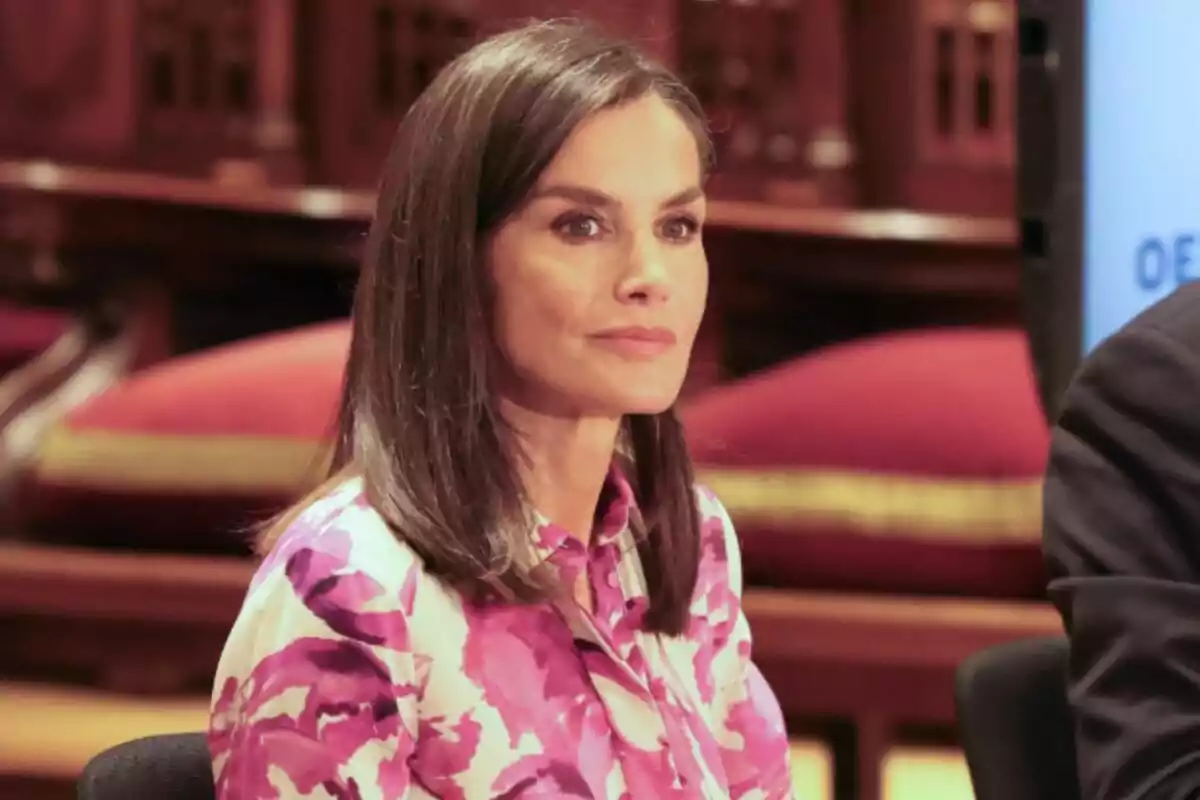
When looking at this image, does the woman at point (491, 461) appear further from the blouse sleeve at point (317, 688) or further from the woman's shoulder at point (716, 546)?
the woman's shoulder at point (716, 546)

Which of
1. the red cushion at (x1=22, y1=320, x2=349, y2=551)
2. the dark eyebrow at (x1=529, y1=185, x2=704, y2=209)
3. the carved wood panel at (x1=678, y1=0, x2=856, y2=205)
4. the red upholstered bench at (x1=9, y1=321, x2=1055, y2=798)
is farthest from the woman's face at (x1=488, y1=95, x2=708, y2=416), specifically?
the carved wood panel at (x1=678, y1=0, x2=856, y2=205)

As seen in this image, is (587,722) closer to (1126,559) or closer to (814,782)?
(1126,559)

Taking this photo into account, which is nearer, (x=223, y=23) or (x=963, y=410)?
(x=963, y=410)

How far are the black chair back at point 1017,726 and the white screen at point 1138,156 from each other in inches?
14.0

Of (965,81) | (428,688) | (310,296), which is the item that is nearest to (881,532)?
(428,688)

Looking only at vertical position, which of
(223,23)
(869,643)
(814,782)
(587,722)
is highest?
(223,23)

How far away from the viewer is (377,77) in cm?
207

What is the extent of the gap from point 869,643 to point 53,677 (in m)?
0.80

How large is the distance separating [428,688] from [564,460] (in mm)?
158

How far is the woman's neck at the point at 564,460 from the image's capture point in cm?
83

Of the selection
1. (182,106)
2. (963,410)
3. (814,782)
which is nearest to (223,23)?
(182,106)

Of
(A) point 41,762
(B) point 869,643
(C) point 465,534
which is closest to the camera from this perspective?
(C) point 465,534

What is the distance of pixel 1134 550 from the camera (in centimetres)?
87

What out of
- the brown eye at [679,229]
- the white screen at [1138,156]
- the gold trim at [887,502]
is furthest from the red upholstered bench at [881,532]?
the brown eye at [679,229]
